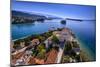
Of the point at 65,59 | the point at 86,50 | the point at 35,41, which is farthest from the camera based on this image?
the point at 86,50

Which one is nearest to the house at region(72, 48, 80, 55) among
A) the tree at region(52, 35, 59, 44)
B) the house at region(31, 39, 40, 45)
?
the tree at region(52, 35, 59, 44)

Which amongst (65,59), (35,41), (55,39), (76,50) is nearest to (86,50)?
(76,50)

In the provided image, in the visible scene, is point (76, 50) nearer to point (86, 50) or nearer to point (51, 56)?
point (86, 50)

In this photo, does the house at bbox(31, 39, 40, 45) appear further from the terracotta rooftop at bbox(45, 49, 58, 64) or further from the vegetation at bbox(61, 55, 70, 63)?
the vegetation at bbox(61, 55, 70, 63)

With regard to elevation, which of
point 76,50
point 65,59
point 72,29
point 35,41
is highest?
point 72,29

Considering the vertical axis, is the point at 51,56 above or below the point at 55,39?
below

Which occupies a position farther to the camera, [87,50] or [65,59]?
[87,50]

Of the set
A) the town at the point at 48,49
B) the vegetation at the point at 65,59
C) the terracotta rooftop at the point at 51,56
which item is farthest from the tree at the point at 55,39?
the vegetation at the point at 65,59
